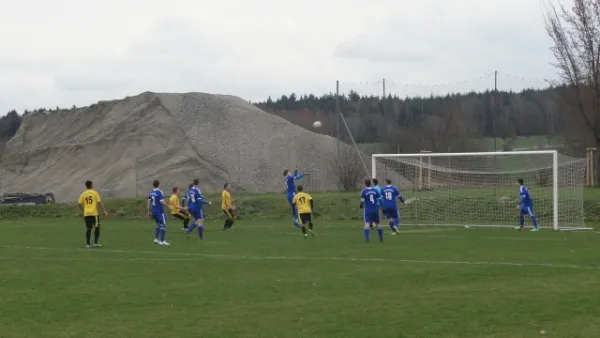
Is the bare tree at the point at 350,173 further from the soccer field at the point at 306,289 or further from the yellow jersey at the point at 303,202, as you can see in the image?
the soccer field at the point at 306,289

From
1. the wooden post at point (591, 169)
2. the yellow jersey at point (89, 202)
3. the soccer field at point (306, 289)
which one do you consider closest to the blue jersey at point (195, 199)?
the soccer field at point (306, 289)

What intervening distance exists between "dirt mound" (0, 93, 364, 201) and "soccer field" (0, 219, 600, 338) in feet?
117

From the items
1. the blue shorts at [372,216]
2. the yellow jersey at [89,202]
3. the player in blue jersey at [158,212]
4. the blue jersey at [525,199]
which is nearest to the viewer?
the yellow jersey at [89,202]

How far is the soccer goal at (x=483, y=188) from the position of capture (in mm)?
34731

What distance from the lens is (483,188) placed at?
37.0 m

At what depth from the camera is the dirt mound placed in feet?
210

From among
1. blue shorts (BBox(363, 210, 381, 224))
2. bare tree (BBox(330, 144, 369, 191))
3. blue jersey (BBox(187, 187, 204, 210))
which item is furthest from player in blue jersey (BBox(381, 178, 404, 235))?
bare tree (BBox(330, 144, 369, 191))

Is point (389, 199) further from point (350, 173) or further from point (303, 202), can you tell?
point (350, 173)

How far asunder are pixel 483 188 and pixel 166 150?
1387 inches

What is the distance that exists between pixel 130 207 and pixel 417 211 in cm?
1832

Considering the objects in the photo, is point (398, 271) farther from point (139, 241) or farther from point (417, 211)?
point (417, 211)

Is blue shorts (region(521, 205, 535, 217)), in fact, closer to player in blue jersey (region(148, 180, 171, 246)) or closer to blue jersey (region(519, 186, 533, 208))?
blue jersey (region(519, 186, 533, 208))

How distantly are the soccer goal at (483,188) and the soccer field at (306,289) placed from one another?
356 inches

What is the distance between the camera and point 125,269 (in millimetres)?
18859
